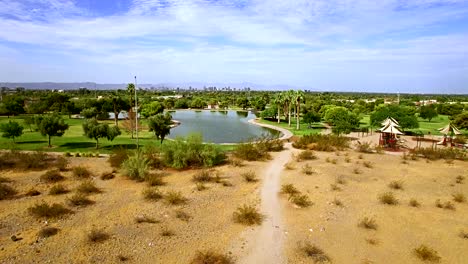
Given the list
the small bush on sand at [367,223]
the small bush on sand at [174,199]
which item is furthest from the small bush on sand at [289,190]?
the small bush on sand at [174,199]

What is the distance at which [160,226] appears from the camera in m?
15.9

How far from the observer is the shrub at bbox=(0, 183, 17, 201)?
1952 centimetres

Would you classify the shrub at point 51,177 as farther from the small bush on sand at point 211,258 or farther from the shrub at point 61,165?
the small bush on sand at point 211,258

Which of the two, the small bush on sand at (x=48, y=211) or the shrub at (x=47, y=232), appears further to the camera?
the small bush on sand at (x=48, y=211)

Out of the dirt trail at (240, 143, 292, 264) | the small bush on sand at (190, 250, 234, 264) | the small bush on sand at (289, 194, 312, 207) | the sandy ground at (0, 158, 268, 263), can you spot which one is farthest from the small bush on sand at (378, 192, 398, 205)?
the small bush on sand at (190, 250, 234, 264)

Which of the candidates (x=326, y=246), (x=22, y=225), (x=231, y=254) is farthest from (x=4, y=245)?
(x=326, y=246)

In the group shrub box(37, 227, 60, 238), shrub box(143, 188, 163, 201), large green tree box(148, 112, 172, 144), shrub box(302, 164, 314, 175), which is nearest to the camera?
shrub box(37, 227, 60, 238)

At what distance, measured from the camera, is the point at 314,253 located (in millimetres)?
13633

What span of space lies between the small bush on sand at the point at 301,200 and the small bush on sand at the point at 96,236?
30.2 ft

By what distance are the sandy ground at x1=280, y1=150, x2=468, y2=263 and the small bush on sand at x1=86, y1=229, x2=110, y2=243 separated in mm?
7291

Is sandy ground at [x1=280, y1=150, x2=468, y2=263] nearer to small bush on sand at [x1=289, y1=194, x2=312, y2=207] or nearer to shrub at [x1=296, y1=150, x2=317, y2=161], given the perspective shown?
small bush on sand at [x1=289, y1=194, x2=312, y2=207]

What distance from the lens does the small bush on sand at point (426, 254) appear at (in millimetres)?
13536

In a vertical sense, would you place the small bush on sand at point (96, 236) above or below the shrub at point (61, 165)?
below

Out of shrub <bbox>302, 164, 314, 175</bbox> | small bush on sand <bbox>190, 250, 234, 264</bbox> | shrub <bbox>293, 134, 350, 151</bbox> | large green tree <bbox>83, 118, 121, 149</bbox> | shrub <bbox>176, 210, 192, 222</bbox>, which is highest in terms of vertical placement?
large green tree <bbox>83, 118, 121, 149</bbox>
